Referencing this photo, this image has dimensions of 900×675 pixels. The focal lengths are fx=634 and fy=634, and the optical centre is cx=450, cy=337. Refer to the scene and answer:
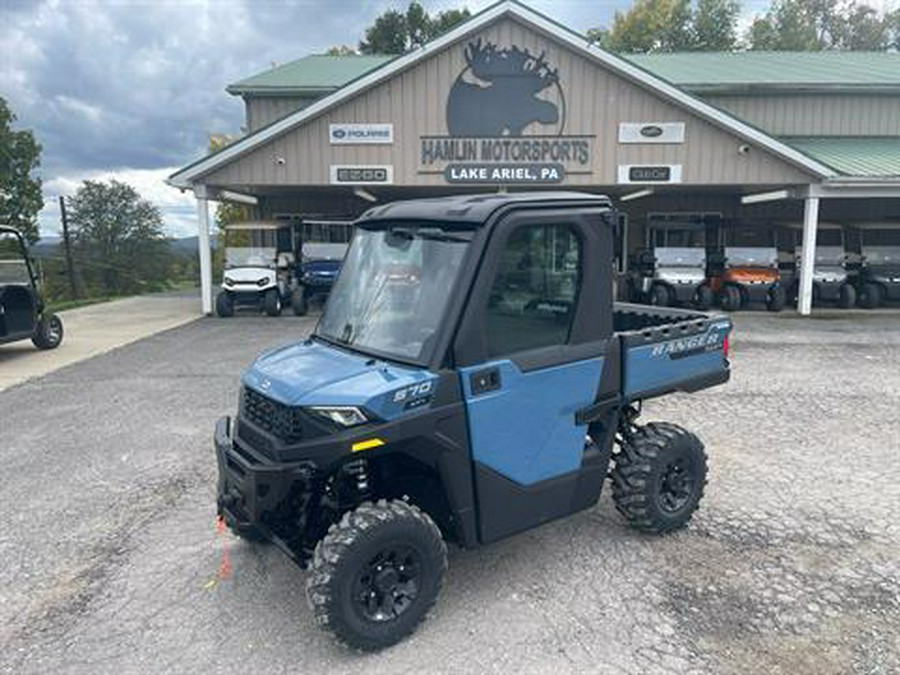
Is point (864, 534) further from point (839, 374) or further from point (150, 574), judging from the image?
point (839, 374)

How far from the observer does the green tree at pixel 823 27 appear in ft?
132

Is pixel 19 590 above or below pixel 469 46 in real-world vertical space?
below

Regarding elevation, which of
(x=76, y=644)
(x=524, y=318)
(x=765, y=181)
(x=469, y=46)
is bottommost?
(x=76, y=644)

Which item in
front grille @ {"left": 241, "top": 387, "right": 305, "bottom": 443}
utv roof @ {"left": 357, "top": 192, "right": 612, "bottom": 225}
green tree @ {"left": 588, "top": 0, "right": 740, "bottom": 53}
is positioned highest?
green tree @ {"left": 588, "top": 0, "right": 740, "bottom": 53}

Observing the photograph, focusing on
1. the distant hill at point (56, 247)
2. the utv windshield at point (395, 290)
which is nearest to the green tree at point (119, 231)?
the distant hill at point (56, 247)

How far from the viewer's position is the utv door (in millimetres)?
3195

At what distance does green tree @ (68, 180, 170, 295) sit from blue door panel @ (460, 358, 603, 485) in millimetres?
38213

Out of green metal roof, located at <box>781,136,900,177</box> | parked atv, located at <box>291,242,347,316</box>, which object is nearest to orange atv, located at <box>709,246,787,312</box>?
green metal roof, located at <box>781,136,900,177</box>

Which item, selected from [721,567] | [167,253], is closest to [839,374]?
[721,567]

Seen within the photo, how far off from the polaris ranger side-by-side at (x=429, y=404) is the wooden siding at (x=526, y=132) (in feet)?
38.2

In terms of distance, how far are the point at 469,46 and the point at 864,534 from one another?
13174 millimetres

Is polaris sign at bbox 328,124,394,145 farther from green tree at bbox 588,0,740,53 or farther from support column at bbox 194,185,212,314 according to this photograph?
green tree at bbox 588,0,740,53

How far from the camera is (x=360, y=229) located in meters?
3.78

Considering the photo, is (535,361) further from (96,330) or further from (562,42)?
(96,330)
